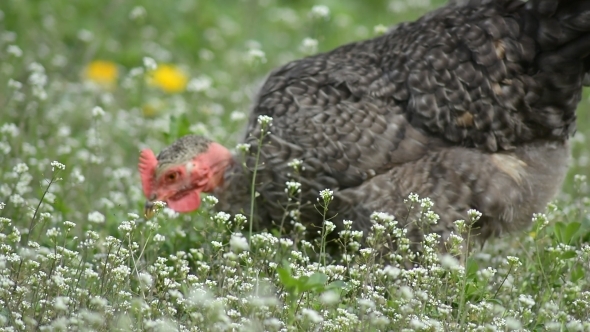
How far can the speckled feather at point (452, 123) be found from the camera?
503cm

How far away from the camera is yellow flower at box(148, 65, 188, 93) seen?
8.85 m

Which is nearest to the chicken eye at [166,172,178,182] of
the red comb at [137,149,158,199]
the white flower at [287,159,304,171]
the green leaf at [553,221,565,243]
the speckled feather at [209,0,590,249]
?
the red comb at [137,149,158,199]

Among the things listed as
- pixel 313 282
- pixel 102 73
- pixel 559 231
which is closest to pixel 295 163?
pixel 313 282

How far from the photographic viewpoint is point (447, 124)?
5.15 meters

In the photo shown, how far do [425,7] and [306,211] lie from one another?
4968 mm

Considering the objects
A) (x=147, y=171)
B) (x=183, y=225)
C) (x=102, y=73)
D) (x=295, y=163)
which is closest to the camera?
(x=295, y=163)

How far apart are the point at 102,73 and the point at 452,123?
15.8 ft

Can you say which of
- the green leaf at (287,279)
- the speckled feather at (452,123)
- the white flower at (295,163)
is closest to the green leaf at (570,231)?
the speckled feather at (452,123)

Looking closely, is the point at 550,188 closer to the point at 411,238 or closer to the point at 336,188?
the point at 411,238

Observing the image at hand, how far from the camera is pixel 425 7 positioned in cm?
962

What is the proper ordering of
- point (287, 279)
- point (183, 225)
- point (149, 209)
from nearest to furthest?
point (287, 279) < point (149, 209) < point (183, 225)

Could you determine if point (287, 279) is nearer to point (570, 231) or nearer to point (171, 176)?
point (570, 231)

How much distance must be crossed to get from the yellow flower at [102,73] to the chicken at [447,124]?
360cm

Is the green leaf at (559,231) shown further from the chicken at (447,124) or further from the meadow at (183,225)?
the chicken at (447,124)
